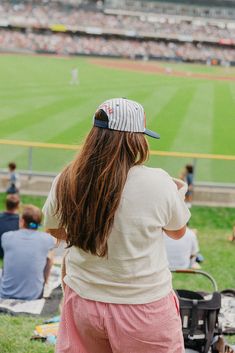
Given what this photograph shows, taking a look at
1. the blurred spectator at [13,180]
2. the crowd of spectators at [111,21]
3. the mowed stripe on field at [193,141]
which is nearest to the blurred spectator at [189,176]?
the mowed stripe on field at [193,141]

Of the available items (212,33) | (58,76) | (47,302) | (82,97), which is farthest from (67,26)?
(47,302)

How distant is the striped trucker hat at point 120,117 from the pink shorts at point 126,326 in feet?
2.23

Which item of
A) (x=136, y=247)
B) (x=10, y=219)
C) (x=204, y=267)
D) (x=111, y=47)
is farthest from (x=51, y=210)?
(x=111, y=47)

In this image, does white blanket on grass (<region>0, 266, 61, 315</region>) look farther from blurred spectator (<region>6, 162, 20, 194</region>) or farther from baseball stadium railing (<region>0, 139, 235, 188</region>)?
baseball stadium railing (<region>0, 139, 235, 188</region>)

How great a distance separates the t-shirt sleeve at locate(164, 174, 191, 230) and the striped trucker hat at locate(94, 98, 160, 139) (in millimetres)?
258

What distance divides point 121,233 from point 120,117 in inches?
17.8

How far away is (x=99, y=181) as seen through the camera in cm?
231

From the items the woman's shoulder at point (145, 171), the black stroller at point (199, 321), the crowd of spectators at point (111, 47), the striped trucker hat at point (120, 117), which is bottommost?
the crowd of spectators at point (111, 47)

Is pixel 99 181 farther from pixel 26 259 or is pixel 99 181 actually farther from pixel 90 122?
pixel 90 122

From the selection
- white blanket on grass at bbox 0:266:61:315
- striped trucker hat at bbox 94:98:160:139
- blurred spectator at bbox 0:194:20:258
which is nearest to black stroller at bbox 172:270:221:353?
striped trucker hat at bbox 94:98:160:139

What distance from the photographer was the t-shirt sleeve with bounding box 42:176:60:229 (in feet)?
8.04

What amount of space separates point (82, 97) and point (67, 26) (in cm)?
4131

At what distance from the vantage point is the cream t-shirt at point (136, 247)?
91.4 inches

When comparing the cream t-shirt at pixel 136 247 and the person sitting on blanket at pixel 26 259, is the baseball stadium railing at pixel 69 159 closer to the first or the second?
the person sitting on blanket at pixel 26 259
